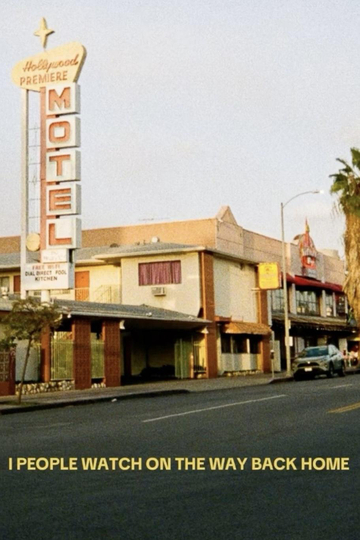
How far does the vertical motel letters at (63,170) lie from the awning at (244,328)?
14.3 meters

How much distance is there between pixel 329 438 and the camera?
13859 mm

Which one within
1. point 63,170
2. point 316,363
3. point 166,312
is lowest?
point 316,363

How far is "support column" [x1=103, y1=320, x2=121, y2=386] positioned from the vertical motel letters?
4.34 metres

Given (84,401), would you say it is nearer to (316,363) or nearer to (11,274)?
(316,363)

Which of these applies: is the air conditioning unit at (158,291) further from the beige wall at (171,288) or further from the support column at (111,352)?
the support column at (111,352)

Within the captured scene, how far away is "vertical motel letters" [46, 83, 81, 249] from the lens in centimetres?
3562

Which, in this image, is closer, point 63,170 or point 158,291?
point 63,170

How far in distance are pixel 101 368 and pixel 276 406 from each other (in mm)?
17563

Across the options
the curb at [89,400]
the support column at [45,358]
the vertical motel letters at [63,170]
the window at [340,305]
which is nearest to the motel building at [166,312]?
the support column at [45,358]

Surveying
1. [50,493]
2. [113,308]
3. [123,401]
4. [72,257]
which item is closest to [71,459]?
[50,493]

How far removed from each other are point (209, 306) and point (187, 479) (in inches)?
1430

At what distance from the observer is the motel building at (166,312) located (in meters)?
35.9

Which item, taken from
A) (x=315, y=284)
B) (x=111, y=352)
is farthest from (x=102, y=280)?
(x=315, y=284)

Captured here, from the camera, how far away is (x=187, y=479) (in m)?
9.95
